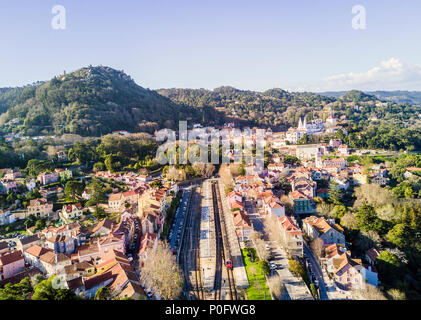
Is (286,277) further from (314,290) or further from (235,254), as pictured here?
(235,254)

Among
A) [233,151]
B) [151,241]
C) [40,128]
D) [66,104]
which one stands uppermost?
[66,104]

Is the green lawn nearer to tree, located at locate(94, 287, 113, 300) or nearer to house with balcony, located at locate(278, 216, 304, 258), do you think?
house with balcony, located at locate(278, 216, 304, 258)

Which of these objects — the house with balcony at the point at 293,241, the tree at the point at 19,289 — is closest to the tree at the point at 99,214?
the tree at the point at 19,289

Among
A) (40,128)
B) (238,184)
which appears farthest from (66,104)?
(238,184)

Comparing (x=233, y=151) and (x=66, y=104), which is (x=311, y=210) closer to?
(x=233, y=151)

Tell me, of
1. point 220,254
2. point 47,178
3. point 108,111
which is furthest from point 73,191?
point 108,111
